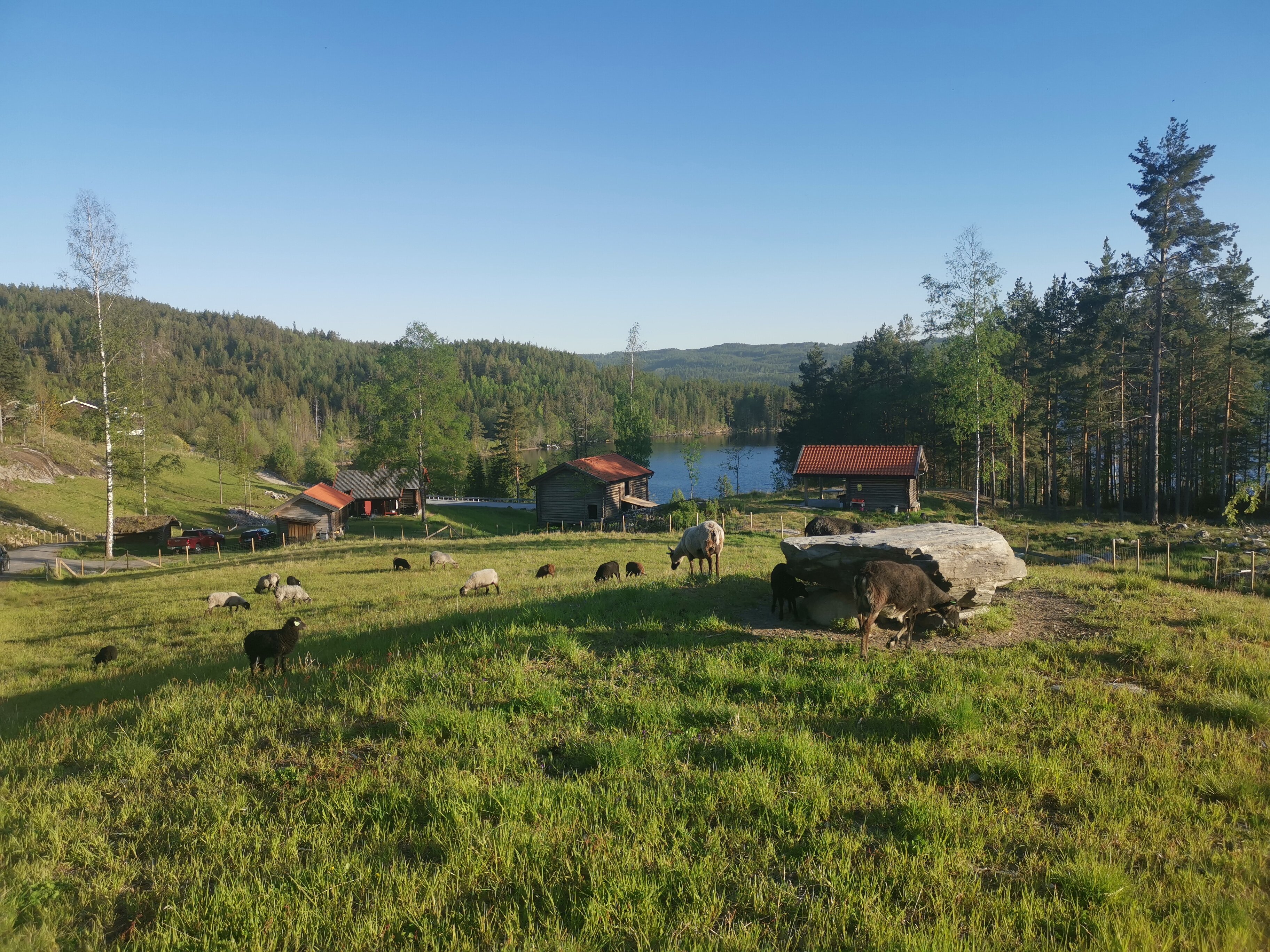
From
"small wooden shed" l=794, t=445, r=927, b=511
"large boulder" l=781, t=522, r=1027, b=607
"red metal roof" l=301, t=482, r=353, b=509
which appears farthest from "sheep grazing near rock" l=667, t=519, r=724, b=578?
"red metal roof" l=301, t=482, r=353, b=509

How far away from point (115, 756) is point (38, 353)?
191931mm

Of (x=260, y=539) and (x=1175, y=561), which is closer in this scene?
(x=1175, y=561)

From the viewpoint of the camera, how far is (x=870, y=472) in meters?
44.7

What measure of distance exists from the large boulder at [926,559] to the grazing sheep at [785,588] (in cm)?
15

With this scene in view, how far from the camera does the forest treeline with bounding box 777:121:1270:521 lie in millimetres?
34531

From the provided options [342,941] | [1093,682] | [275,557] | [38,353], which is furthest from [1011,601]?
[38,353]

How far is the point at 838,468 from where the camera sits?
4584 cm

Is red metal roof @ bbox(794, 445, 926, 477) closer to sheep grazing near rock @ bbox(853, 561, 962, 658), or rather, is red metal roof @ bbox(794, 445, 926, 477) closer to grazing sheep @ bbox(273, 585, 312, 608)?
grazing sheep @ bbox(273, 585, 312, 608)

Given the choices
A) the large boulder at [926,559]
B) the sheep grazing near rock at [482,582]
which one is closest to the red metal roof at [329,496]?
the sheep grazing near rock at [482,582]

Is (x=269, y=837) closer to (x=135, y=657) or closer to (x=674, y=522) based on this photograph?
(x=135, y=657)

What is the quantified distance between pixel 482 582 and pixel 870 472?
111 ft

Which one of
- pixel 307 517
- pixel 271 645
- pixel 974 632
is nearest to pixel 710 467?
pixel 307 517

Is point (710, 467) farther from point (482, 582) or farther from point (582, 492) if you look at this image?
point (482, 582)

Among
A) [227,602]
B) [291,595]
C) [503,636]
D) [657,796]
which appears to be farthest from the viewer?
[291,595]
